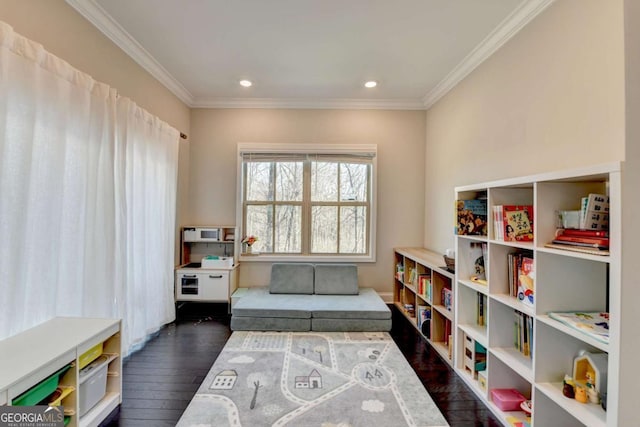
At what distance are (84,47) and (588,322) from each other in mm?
3756

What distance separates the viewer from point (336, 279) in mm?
3791

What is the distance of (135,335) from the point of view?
8.91 ft

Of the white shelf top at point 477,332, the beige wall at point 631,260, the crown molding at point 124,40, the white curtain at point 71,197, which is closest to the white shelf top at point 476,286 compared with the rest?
the white shelf top at point 477,332

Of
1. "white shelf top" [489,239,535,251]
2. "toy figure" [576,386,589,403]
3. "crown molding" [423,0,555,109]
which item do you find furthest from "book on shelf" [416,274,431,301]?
"crown molding" [423,0,555,109]

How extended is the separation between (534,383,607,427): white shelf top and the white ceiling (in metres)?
2.48

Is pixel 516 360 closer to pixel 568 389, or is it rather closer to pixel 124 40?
pixel 568 389

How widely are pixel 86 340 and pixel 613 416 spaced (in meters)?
2.62

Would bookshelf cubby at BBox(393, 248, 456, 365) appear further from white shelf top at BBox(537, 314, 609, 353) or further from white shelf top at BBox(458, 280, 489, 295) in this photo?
white shelf top at BBox(537, 314, 609, 353)

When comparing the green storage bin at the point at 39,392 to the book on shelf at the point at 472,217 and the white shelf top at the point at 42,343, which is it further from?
the book on shelf at the point at 472,217

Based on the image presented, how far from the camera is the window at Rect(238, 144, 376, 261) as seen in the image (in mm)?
4074

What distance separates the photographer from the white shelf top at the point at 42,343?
1.33 metres

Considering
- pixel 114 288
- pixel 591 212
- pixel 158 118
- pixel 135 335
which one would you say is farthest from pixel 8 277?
pixel 591 212

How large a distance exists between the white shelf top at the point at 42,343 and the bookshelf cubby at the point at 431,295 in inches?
107

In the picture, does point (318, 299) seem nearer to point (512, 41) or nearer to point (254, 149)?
point (254, 149)
